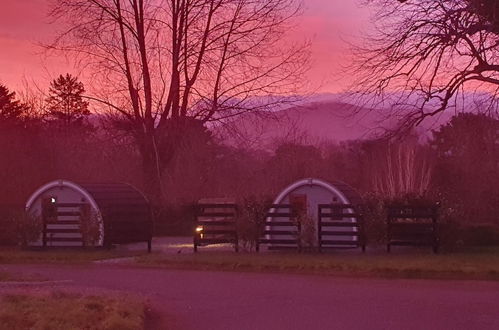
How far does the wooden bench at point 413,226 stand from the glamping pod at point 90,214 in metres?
8.95

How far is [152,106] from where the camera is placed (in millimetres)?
45156

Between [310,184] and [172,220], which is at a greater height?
[310,184]

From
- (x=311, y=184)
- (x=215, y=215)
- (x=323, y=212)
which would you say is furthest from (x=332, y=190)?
(x=215, y=215)

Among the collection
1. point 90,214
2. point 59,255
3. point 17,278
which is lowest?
point 17,278

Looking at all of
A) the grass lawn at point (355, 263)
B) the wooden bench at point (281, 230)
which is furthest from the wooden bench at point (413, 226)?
the wooden bench at point (281, 230)

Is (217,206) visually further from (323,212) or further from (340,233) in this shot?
(340,233)

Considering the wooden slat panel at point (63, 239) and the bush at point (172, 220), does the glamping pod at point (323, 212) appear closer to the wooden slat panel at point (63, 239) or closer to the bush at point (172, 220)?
the wooden slat panel at point (63, 239)

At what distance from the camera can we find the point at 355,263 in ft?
78.0

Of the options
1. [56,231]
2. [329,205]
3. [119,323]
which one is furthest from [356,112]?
[119,323]

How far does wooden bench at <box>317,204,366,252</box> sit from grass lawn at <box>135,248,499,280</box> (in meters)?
0.60

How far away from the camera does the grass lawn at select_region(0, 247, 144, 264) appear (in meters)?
28.1

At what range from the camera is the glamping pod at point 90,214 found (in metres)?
31.8

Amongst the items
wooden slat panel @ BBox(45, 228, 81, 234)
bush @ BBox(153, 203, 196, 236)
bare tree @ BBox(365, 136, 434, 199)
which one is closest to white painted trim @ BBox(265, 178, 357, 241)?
wooden slat panel @ BBox(45, 228, 81, 234)

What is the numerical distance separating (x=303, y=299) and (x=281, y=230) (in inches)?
522
